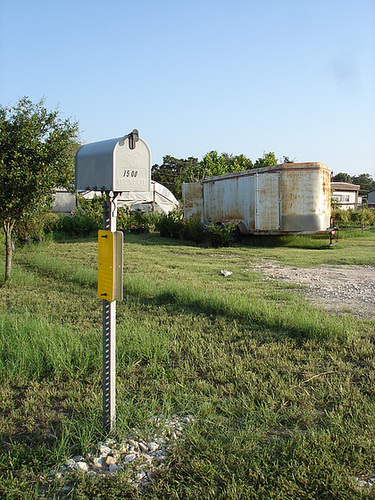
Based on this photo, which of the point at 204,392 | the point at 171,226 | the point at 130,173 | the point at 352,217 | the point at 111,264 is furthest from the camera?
the point at 352,217

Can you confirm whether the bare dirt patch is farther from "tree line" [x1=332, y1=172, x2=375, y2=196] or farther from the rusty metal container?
"tree line" [x1=332, y1=172, x2=375, y2=196]

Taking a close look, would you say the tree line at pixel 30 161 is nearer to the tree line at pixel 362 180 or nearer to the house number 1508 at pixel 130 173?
the house number 1508 at pixel 130 173

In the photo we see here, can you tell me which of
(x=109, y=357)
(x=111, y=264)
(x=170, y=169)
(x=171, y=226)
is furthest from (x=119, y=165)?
(x=170, y=169)

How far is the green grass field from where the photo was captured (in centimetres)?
262

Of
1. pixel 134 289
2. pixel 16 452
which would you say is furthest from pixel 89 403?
pixel 134 289

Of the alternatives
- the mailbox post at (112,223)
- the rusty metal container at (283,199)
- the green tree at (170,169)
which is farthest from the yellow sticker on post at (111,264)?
the green tree at (170,169)

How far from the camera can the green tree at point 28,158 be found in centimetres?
792

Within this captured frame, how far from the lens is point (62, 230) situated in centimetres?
1988

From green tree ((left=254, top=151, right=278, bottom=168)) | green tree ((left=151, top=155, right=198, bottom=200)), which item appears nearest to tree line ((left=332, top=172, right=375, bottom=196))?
green tree ((left=151, top=155, right=198, bottom=200))

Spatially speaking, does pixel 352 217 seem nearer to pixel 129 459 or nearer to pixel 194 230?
pixel 194 230

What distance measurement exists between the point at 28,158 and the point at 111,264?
568 cm

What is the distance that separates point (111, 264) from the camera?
302 centimetres

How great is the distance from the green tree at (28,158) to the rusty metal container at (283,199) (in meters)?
8.64

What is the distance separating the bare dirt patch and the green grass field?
1.64 ft
